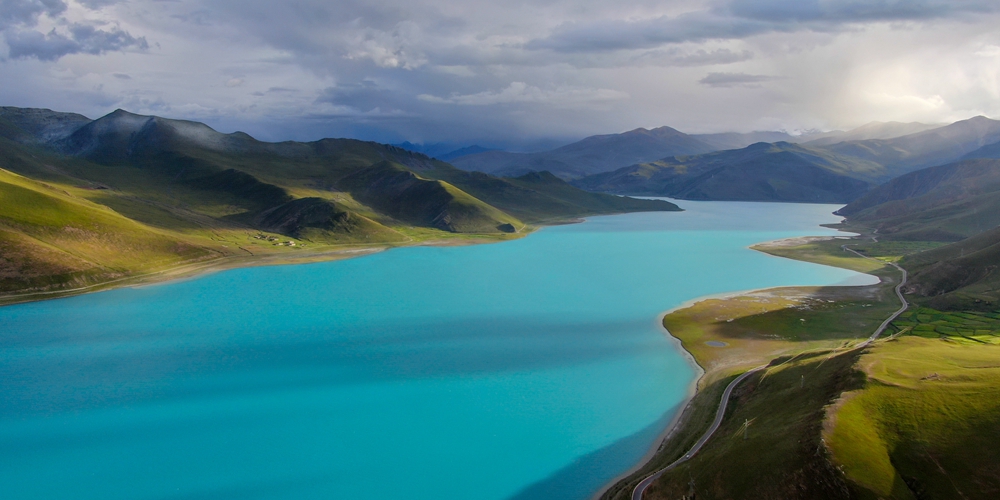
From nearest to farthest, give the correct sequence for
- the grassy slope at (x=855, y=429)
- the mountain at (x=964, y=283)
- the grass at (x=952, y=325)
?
the grassy slope at (x=855, y=429)
the grass at (x=952, y=325)
the mountain at (x=964, y=283)

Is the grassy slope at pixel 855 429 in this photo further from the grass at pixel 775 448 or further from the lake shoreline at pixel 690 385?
the lake shoreline at pixel 690 385

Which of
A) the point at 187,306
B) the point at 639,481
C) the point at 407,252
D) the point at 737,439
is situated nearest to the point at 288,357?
the point at 187,306

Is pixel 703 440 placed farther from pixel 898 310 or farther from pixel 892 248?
pixel 892 248

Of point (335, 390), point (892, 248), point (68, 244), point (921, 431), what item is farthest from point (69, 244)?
point (892, 248)

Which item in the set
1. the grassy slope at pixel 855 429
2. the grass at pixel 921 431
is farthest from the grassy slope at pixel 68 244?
the grass at pixel 921 431

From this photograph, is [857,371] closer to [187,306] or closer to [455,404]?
[455,404]
